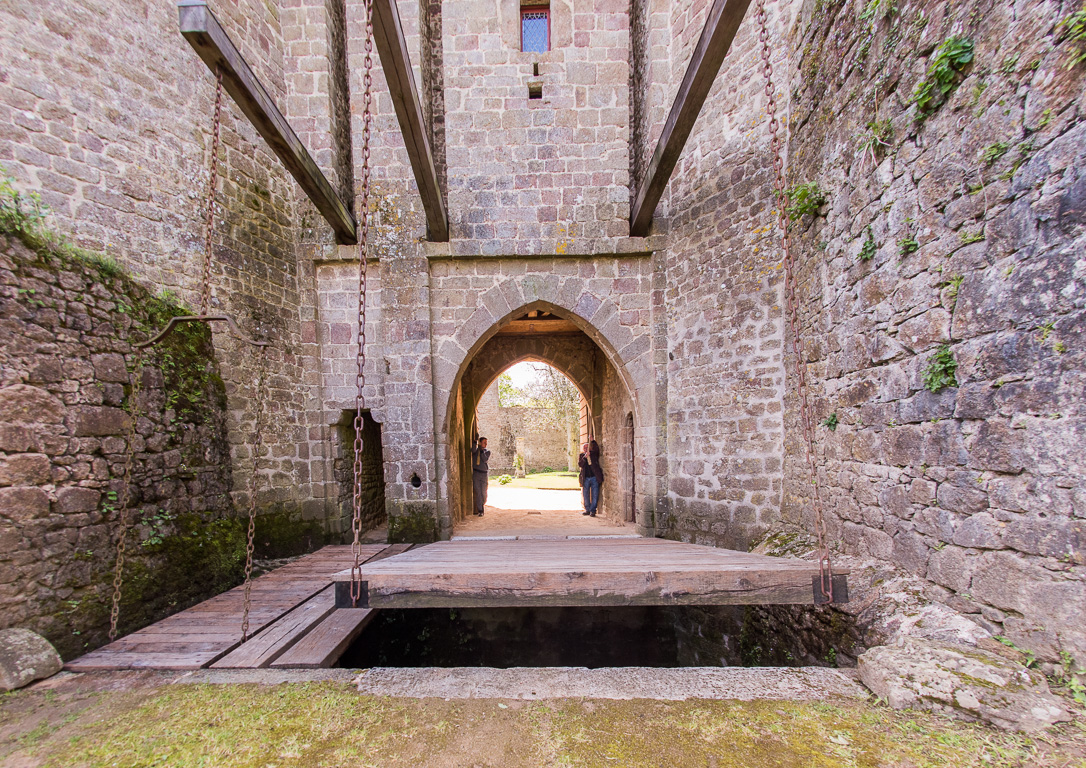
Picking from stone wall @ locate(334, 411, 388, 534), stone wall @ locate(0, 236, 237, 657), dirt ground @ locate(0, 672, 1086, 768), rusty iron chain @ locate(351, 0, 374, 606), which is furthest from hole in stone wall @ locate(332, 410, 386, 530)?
dirt ground @ locate(0, 672, 1086, 768)

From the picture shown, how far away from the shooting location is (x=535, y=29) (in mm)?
5082

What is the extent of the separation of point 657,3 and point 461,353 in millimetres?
4535

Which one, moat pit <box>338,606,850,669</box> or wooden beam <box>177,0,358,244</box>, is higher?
wooden beam <box>177,0,358,244</box>

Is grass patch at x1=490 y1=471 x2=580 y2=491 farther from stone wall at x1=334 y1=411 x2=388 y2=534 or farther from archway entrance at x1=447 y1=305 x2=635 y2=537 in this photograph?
stone wall at x1=334 y1=411 x2=388 y2=534

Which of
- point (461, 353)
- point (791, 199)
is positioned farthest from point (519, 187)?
point (791, 199)

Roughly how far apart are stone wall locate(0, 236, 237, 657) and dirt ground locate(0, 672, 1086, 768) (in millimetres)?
819

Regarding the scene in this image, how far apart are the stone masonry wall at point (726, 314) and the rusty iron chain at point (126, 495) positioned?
15.4ft

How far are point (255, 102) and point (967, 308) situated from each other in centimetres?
464

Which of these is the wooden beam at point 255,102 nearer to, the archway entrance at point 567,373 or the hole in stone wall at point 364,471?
the hole in stone wall at point 364,471

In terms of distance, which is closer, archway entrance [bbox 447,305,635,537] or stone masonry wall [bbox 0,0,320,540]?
stone masonry wall [bbox 0,0,320,540]

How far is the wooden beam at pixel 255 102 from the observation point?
2379 millimetres

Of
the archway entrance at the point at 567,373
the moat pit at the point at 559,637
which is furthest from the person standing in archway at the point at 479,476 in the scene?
the moat pit at the point at 559,637

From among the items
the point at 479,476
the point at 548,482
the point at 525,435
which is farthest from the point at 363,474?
the point at 525,435

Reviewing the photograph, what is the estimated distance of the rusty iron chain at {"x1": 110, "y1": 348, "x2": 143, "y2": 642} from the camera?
259 cm
